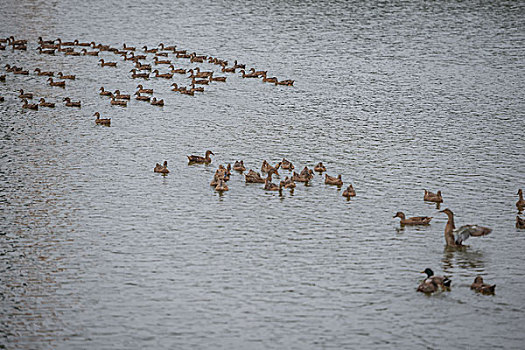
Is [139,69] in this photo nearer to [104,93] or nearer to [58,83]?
[58,83]

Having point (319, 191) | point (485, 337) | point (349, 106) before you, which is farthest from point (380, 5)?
point (485, 337)

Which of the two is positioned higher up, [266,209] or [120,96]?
[120,96]

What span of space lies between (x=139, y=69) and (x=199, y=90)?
5615mm

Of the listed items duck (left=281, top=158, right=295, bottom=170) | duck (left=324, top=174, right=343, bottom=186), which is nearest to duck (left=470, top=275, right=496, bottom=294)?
duck (left=324, top=174, right=343, bottom=186)

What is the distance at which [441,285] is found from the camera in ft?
61.4

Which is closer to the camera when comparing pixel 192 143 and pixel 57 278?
pixel 57 278

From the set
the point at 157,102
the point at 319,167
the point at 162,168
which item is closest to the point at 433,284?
the point at 319,167

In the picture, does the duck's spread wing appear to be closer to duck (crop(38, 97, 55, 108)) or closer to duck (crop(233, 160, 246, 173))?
duck (crop(233, 160, 246, 173))

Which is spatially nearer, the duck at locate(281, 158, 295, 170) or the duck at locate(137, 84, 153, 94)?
the duck at locate(281, 158, 295, 170)

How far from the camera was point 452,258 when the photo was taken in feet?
69.1

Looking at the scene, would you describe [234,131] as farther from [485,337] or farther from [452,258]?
[485,337]

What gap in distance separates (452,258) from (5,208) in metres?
13.3

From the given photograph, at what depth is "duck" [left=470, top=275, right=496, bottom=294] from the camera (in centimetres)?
1870

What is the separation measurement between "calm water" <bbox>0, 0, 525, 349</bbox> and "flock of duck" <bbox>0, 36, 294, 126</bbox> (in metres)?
0.56
